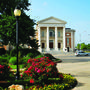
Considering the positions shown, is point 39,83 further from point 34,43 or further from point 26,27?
point 34,43

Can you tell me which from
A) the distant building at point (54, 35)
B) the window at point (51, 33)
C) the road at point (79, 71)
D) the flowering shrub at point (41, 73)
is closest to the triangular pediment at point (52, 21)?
the distant building at point (54, 35)

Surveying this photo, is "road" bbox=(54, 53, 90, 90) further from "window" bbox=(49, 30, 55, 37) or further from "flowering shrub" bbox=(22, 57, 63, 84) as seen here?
"window" bbox=(49, 30, 55, 37)

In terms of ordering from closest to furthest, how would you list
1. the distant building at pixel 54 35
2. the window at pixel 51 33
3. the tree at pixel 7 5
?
the tree at pixel 7 5, the distant building at pixel 54 35, the window at pixel 51 33

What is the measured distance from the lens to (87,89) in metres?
7.79

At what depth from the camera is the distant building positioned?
67.6m

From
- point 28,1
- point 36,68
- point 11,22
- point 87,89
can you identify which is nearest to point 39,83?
point 36,68

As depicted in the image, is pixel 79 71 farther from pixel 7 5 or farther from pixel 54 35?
pixel 54 35

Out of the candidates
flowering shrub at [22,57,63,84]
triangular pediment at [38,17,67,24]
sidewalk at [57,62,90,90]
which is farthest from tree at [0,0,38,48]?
triangular pediment at [38,17,67,24]

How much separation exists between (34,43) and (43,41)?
142ft

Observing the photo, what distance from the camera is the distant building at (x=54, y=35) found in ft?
222

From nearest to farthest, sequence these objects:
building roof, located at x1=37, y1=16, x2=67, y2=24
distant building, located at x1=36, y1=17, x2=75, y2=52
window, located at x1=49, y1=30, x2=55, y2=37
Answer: building roof, located at x1=37, y1=16, x2=67, y2=24 → distant building, located at x1=36, y1=17, x2=75, y2=52 → window, located at x1=49, y1=30, x2=55, y2=37

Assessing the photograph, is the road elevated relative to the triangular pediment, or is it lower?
lower

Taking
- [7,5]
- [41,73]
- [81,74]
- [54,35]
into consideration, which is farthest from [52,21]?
[41,73]

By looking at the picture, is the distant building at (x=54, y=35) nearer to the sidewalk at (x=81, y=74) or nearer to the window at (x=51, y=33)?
the window at (x=51, y=33)
